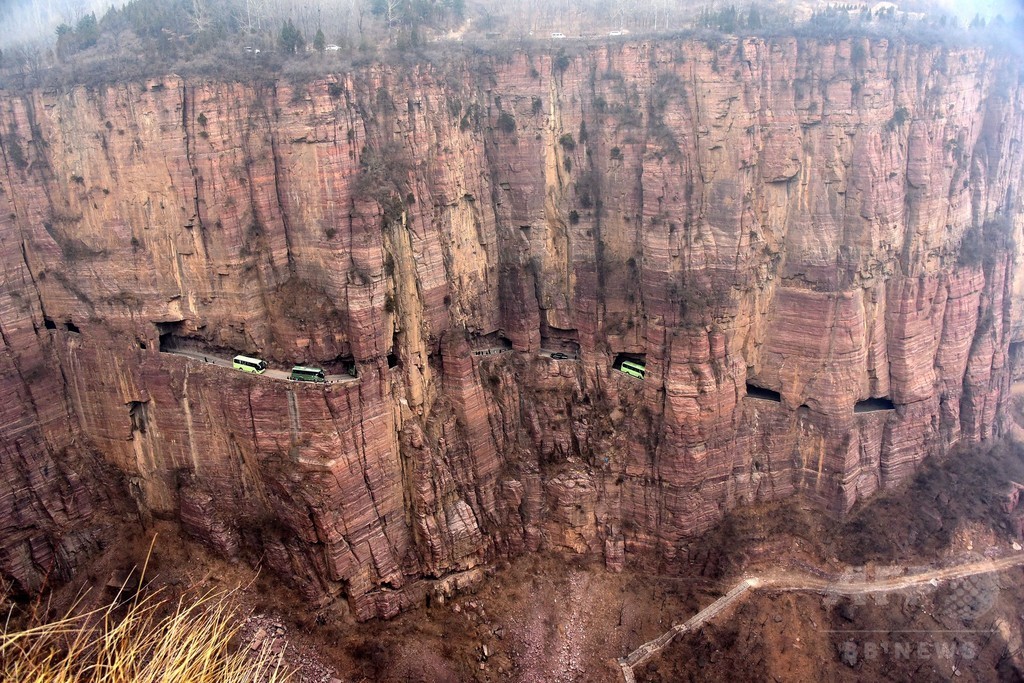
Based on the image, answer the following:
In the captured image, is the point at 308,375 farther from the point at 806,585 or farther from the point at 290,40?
the point at 806,585

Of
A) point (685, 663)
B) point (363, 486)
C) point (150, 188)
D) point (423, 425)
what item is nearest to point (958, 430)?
point (685, 663)

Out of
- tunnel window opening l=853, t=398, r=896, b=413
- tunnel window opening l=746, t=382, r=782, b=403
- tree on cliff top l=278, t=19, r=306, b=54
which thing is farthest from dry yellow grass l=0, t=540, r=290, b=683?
tunnel window opening l=853, t=398, r=896, b=413

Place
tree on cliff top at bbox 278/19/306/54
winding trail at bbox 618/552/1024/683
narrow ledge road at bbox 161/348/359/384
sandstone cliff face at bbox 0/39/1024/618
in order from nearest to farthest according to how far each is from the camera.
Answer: sandstone cliff face at bbox 0/39/1024/618 → narrow ledge road at bbox 161/348/359/384 → winding trail at bbox 618/552/1024/683 → tree on cliff top at bbox 278/19/306/54

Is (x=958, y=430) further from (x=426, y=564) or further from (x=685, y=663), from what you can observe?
(x=426, y=564)

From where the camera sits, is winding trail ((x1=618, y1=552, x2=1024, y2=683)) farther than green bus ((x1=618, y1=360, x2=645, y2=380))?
No

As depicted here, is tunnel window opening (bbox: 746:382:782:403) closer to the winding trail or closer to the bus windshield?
the winding trail

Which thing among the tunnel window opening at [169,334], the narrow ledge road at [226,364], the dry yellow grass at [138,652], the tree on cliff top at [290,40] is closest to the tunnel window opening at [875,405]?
the narrow ledge road at [226,364]

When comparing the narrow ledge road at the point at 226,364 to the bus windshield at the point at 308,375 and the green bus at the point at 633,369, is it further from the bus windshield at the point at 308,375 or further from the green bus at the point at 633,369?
the green bus at the point at 633,369
